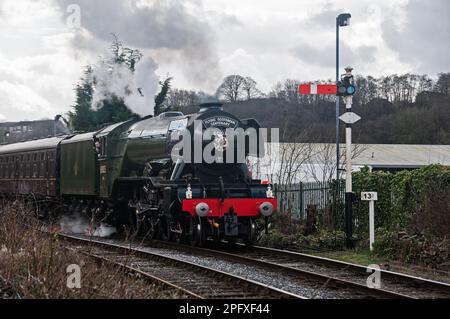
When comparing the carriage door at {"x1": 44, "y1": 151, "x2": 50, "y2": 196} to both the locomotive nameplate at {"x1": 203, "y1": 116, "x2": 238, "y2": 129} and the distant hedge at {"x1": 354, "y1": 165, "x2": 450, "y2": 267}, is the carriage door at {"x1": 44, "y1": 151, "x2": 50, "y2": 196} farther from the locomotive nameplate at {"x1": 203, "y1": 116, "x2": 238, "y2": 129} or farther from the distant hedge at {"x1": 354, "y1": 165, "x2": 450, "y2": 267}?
the distant hedge at {"x1": 354, "y1": 165, "x2": 450, "y2": 267}

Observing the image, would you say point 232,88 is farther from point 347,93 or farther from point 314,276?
point 314,276

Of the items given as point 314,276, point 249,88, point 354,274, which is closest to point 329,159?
point 249,88

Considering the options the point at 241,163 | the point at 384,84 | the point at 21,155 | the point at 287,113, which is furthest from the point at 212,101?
the point at 384,84

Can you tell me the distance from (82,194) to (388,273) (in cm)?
1286

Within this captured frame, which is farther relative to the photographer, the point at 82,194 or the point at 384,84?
the point at 384,84

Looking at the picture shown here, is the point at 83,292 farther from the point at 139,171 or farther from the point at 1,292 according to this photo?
the point at 139,171

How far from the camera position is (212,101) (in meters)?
16.9

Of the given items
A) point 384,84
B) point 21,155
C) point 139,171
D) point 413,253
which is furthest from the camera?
point 384,84

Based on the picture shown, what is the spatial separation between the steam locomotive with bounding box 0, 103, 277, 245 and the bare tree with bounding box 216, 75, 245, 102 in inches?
208

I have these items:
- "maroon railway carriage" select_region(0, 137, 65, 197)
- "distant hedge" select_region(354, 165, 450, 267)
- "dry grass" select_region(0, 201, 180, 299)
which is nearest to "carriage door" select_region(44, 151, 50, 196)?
"maroon railway carriage" select_region(0, 137, 65, 197)

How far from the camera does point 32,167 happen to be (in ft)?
88.1

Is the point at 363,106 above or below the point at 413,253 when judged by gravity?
above

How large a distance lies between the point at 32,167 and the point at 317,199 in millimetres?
11998

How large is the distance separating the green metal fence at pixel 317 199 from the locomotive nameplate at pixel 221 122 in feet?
13.3
